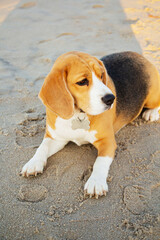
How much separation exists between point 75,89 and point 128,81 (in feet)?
3.58

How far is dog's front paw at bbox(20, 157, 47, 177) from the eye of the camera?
2654 mm

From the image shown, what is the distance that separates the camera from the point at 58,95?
246cm

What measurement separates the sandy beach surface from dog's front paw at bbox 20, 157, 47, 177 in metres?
0.06

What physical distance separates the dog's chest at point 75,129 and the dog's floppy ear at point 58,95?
0.22m

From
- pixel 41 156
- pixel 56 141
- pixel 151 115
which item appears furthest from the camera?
pixel 151 115

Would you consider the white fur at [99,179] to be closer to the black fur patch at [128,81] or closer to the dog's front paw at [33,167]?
the dog's front paw at [33,167]

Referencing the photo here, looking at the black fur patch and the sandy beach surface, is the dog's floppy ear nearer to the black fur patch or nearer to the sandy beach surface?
the sandy beach surface

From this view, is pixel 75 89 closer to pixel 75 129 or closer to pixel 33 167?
pixel 75 129

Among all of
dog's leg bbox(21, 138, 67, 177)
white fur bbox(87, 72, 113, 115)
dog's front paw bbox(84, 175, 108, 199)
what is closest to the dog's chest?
dog's leg bbox(21, 138, 67, 177)

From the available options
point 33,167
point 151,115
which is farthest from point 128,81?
point 33,167

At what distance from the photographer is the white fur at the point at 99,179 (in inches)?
93.6

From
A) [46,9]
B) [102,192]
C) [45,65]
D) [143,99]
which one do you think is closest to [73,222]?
[102,192]

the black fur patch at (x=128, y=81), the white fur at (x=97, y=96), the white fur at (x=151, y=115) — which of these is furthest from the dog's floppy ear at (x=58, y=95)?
the white fur at (x=151, y=115)

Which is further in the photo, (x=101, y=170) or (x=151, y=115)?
(x=151, y=115)
